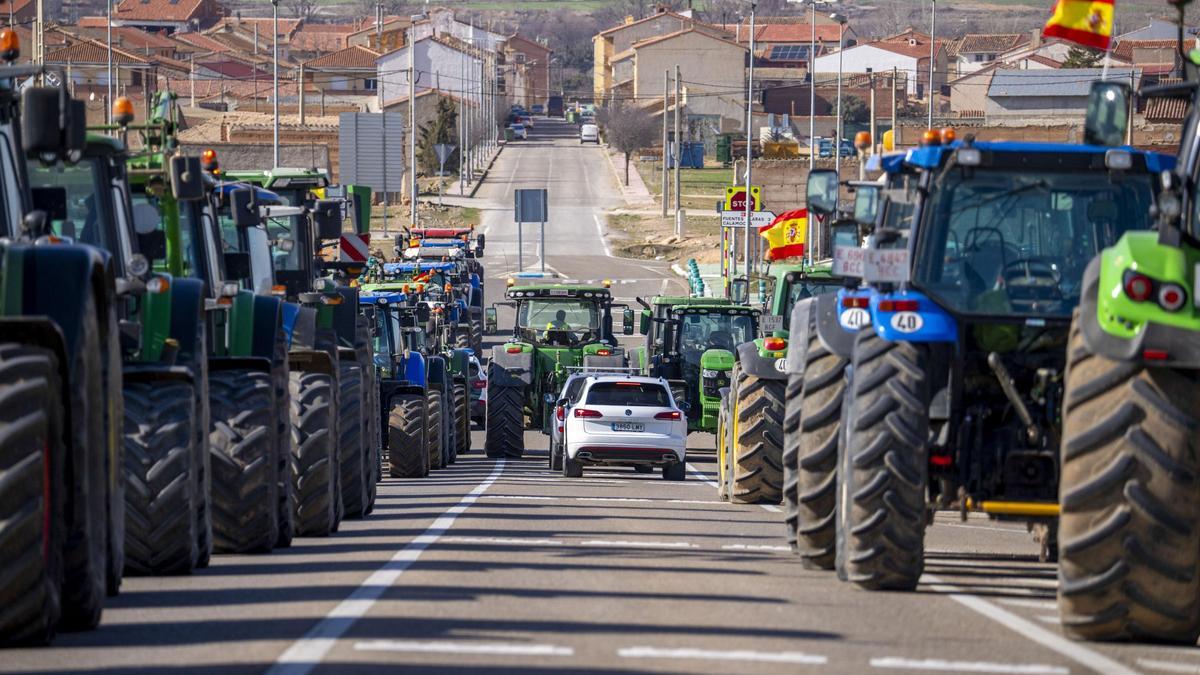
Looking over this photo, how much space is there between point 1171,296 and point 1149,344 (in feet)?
0.91

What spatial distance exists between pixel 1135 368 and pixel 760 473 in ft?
42.3

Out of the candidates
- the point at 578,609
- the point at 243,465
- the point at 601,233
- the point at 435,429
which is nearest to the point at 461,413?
the point at 435,429

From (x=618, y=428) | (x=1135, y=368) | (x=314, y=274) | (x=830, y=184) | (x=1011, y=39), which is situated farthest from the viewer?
(x=1011, y=39)

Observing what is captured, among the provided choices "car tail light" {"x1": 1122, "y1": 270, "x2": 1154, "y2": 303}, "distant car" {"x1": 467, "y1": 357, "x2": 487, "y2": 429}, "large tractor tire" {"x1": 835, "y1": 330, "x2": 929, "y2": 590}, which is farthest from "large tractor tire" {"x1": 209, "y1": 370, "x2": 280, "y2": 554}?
"distant car" {"x1": 467, "y1": 357, "x2": 487, "y2": 429}

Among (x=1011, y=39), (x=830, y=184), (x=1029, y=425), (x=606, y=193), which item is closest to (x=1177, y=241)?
(x=1029, y=425)

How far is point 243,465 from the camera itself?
14.7 metres

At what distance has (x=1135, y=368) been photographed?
10703 millimetres

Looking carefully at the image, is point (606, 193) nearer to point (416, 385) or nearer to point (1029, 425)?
point (416, 385)

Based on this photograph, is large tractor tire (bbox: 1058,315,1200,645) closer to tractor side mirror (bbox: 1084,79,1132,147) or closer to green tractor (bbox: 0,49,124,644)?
tractor side mirror (bbox: 1084,79,1132,147)

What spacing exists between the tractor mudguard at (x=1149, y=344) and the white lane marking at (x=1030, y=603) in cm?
215

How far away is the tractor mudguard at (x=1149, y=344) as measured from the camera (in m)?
10.5

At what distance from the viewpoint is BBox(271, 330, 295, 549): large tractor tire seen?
1576cm

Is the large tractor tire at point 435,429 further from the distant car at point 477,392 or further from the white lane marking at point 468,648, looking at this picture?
the white lane marking at point 468,648

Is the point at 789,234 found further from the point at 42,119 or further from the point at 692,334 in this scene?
the point at 42,119
